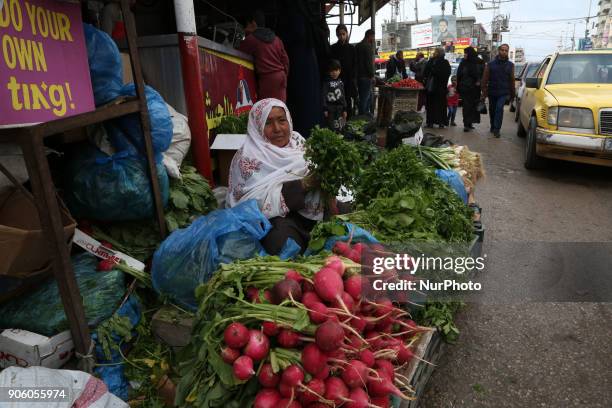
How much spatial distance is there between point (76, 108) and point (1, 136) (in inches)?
19.9

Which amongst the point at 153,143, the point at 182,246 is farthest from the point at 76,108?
the point at 182,246

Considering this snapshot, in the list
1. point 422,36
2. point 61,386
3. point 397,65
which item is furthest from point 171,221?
point 422,36

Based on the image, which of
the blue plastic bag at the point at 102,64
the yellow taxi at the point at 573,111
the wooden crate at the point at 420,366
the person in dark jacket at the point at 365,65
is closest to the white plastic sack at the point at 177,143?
→ the blue plastic bag at the point at 102,64

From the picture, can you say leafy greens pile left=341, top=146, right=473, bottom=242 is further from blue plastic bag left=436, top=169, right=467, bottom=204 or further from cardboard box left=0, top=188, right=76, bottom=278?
cardboard box left=0, top=188, right=76, bottom=278

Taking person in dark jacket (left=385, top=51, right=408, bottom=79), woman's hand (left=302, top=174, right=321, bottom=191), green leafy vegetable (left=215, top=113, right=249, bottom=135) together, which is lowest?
woman's hand (left=302, top=174, right=321, bottom=191)

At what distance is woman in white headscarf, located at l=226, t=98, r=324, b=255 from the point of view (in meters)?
3.15

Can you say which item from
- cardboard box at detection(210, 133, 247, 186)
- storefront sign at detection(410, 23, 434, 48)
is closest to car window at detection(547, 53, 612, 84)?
cardboard box at detection(210, 133, 247, 186)

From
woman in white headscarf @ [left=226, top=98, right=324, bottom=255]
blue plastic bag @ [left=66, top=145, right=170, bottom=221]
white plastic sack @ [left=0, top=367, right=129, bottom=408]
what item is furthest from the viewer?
woman in white headscarf @ [left=226, top=98, right=324, bottom=255]

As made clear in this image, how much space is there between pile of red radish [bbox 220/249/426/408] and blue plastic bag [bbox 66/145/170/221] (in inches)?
55.3

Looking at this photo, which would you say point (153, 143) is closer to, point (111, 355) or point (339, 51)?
point (111, 355)

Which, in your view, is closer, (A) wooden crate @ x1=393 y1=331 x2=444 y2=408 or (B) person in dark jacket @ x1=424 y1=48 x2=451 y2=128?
(A) wooden crate @ x1=393 y1=331 x2=444 y2=408

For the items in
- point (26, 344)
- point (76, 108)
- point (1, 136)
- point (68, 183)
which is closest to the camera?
point (1, 136)

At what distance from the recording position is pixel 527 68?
14.7 metres

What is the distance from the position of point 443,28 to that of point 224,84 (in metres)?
49.6
